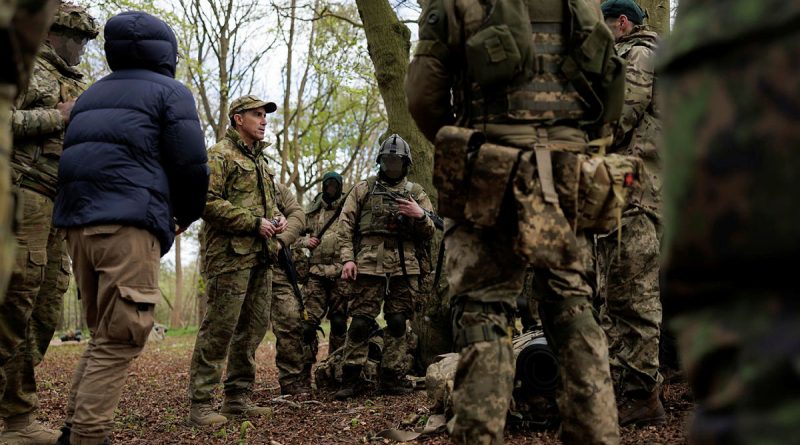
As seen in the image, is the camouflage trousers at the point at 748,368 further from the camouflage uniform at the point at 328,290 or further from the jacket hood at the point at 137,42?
the camouflage uniform at the point at 328,290

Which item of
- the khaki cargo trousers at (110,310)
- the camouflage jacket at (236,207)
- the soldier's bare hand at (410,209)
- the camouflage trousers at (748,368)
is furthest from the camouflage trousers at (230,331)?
the camouflage trousers at (748,368)

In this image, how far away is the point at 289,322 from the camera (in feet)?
27.1

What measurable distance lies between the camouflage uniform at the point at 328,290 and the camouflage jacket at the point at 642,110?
415 centimetres

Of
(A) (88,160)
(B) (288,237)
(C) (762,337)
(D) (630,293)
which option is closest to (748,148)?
(C) (762,337)

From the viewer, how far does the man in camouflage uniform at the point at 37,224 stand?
4.74 metres

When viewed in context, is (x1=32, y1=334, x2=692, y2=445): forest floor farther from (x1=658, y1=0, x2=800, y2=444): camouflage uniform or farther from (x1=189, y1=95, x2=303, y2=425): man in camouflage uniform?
(x1=658, y1=0, x2=800, y2=444): camouflage uniform

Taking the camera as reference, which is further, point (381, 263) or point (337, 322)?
point (337, 322)

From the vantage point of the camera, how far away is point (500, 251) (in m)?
3.28

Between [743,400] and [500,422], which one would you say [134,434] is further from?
[743,400]

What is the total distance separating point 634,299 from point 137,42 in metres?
3.50

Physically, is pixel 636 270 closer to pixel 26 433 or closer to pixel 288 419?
pixel 288 419

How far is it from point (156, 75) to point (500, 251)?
237 cm

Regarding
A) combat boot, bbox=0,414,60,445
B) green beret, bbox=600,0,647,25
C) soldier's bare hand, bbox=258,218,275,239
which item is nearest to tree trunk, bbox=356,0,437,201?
soldier's bare hand, bbox=258,218,275,239

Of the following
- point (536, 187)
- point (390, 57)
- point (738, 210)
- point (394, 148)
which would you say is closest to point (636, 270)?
point (536, 187)
